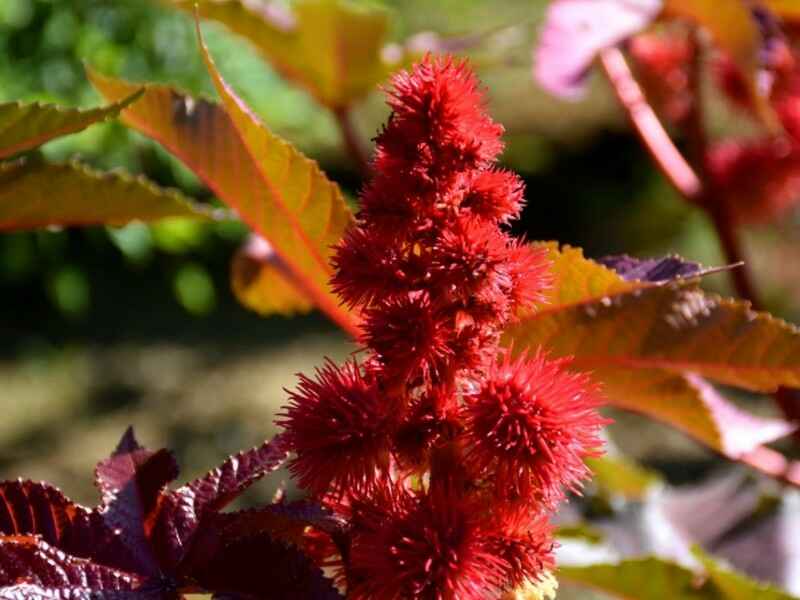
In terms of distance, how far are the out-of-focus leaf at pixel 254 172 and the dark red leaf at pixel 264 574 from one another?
17cm

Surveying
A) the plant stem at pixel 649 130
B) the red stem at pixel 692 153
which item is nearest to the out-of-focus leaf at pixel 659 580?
the red stem at pixel 692 153

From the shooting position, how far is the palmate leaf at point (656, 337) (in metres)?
0.53

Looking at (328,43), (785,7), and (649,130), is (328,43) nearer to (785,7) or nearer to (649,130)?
(649,130)

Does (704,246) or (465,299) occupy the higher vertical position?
(704,246)

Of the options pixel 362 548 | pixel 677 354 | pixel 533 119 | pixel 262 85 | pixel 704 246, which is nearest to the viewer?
pixel 362 548

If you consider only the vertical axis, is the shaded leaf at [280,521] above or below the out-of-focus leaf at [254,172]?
below

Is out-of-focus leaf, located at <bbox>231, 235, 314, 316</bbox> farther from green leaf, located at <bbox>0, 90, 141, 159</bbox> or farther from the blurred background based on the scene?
the blurred background

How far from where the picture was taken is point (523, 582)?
1.48ft

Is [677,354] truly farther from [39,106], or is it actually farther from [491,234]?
[39,106]

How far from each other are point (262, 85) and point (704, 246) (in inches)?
51.6

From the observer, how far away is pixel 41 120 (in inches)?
19.2

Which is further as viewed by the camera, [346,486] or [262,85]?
[262,85]

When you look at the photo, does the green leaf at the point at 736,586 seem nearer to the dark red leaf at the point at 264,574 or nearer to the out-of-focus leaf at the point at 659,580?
the out-of-focus leaf at the point at 659,580

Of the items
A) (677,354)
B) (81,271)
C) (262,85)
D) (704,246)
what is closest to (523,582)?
(677,354)
